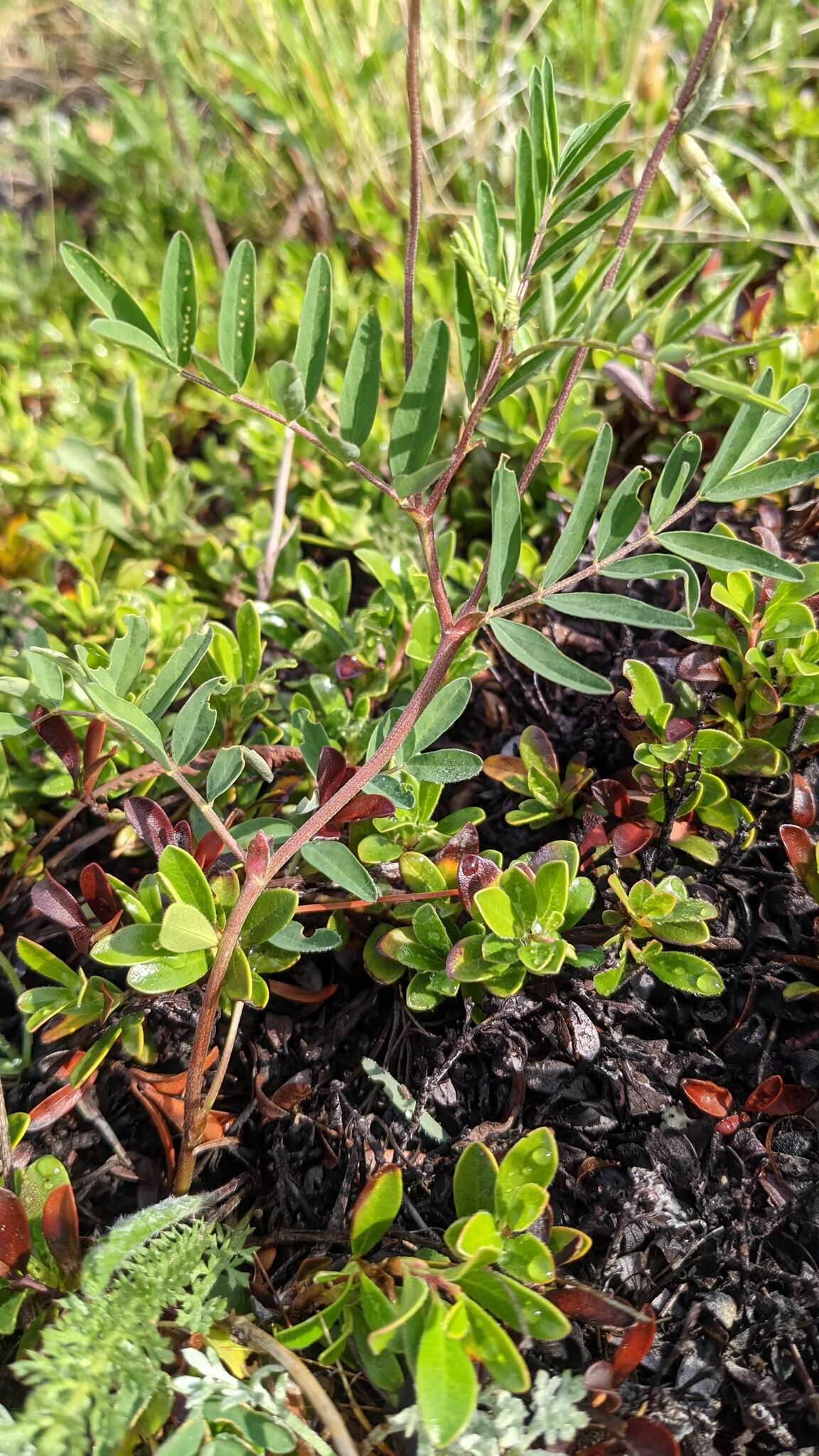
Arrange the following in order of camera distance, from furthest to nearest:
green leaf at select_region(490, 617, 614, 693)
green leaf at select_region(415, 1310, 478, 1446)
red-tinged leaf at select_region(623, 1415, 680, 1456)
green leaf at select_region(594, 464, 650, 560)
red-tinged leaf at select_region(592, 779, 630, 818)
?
red-tinged leaf at select_region(592, 779, 630, 818), green leaf at select_region(594, 464, 650, 560), green leaf at select_region(490, 617, 614, 693), red-tinged leaf at select_region(623, 1415, 680, 1456), green leaf at select_region(415, 1310, 478, 1446)

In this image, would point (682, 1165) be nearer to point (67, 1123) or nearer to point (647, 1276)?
point (647, 1276)

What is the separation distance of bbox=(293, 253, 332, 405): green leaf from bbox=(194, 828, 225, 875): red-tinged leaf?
2.00 feet

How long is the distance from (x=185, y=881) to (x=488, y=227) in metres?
0.97

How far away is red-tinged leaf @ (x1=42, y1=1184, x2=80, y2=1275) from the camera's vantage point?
120 cm

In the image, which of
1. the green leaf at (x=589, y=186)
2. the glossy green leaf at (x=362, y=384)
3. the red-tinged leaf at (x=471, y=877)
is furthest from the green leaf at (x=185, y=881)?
the green leaf at (x=589, y=186)

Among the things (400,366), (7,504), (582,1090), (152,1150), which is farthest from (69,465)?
(582,1090)

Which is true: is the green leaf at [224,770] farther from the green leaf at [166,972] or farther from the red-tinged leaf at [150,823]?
the green leaf at [166,972]

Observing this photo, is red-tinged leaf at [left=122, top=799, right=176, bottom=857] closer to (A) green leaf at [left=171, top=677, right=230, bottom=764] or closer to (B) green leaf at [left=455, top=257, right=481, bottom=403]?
(A) green leaf at [left=171, top=677, right=230, bottom=764]

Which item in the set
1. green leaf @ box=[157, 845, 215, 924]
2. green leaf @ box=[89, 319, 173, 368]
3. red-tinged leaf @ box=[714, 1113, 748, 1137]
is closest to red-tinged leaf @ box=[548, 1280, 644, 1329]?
red-tinged leaf @ box=[714, 1113, 748, 1137]

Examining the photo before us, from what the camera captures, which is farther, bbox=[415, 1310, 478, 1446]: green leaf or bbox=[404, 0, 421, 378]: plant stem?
bbox=[404, 0, 421, 378]: plant stem

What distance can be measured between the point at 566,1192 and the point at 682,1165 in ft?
0.52

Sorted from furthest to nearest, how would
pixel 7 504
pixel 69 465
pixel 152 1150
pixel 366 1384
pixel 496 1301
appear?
1. pixel 7 504
2. pixel 69 465
3. pixel 152 1150
4. pixel 366 1384
5. pixel 496 1301

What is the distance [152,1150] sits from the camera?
1.41 metres

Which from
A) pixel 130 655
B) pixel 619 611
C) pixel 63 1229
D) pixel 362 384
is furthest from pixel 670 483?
pixel 63 1229
